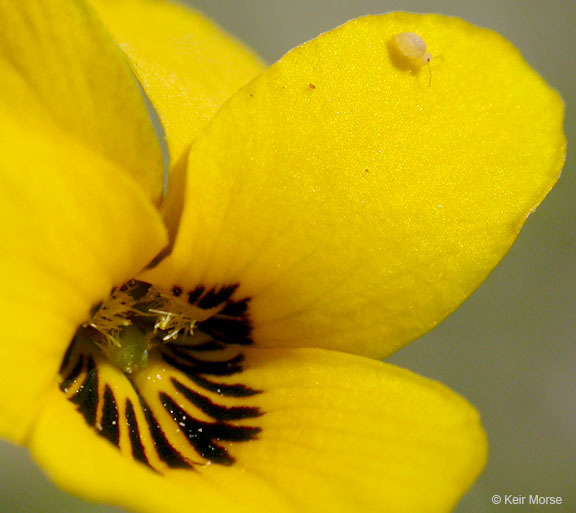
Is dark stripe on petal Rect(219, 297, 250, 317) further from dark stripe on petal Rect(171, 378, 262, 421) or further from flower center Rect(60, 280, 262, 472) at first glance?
dark stripe on petal Rect(171, 378, 262, 421)

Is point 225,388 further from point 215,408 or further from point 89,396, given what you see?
point 89,396

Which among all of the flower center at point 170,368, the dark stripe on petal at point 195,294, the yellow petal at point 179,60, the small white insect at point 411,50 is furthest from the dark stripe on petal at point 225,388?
the small white insect at point 411,50

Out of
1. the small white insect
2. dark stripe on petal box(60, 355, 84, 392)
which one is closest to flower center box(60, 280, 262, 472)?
dark stripe on petal box(60, 355, 84, 392)

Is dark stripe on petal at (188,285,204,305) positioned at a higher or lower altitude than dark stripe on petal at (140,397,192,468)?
higher

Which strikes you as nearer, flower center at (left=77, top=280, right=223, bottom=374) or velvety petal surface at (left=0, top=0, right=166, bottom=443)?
velvety petal surface at (left=0, top=0, right=166, bottom=443)

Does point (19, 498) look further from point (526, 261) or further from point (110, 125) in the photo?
point (526, 261)

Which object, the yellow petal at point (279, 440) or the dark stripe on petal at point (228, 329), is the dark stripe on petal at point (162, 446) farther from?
the dark stripe on petal at point (228, 329)

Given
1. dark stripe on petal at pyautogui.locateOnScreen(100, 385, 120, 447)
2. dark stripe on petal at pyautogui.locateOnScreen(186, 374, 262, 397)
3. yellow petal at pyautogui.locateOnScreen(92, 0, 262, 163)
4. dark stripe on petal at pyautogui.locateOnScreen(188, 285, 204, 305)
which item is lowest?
dark stripe on petal at pyautogui.locateOnScreen(100, 385, 120, 447)

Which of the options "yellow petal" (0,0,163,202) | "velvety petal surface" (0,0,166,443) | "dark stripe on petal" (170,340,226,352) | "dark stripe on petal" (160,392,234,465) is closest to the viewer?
"velvety petal surface" (0,0,166,443)
